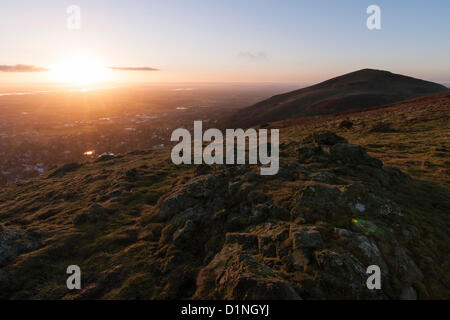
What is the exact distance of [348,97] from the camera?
99688 millimetres

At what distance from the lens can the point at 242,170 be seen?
1631cm

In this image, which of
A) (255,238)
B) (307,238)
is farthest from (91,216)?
(307,238)

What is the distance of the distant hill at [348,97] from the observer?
9547 cm

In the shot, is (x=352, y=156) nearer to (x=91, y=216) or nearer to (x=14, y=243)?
(x=91, y=216)

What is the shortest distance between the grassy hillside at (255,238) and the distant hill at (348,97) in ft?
250

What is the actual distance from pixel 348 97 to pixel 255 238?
358ft

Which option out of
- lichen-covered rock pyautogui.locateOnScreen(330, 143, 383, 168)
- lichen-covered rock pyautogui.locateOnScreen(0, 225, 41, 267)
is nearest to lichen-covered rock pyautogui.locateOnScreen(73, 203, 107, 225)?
lichen-covered rock pyautogui.locateOnScreen(0, 225, 41, 267)

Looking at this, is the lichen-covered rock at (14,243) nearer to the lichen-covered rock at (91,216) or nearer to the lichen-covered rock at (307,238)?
the lichen-covered rock at (91,216)

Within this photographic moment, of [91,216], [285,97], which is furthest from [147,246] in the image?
[285,97]

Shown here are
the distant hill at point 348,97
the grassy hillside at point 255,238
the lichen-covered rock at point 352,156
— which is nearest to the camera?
the grassy hillside at point 255,238

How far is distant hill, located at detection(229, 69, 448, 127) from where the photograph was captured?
95.5m

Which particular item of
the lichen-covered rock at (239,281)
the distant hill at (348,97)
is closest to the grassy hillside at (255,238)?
the lichen-covered rock at (239,281)
